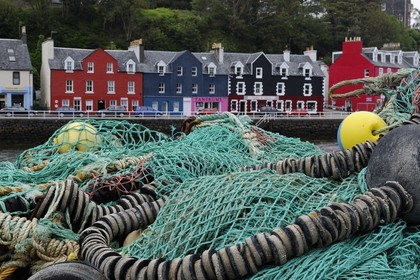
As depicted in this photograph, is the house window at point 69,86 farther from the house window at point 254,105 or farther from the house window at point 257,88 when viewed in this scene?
the house window at point 257,88

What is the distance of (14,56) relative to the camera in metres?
41.2

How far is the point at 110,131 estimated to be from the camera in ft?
18.9

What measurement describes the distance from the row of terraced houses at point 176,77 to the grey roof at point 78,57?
7 cm

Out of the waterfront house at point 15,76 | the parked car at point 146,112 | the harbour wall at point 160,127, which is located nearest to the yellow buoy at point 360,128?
the harbour wall at point 160,127

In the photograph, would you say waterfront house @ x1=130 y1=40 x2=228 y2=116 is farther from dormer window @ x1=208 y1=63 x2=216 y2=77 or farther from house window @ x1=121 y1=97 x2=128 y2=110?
house window @ x1=121 y1=97 x2=128 y2=110

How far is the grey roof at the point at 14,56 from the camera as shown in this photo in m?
40.6

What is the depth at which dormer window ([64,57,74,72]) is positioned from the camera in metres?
41.7

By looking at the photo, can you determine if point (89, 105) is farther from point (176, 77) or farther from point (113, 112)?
point (176, 77)

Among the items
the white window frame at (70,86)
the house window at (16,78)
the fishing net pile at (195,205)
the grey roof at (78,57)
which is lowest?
the fishing net pile at (195,205)

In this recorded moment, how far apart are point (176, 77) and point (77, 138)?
40.4 m

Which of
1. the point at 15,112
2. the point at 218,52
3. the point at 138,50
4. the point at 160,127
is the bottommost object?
the point at 160,127

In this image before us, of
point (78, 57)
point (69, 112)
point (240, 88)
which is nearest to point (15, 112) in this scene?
point (69, 112)

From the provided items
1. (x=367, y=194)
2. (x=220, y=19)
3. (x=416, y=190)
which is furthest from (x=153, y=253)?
(x=220, y=19)

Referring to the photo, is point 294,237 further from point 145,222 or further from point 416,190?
point 145,222
